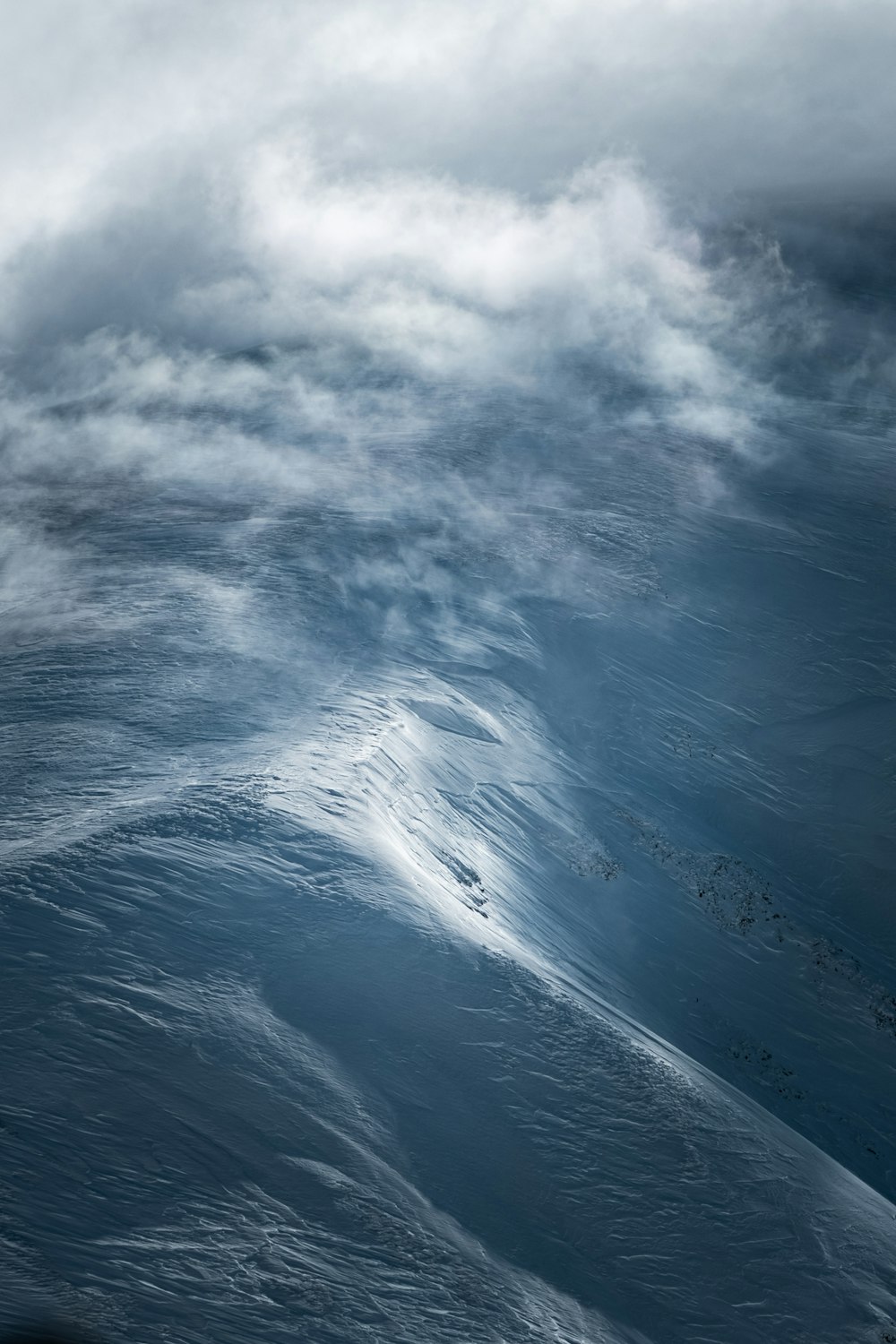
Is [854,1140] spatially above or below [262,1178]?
above

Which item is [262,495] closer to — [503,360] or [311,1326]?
[503,360]

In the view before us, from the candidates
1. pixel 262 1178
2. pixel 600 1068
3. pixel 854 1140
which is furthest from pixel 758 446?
pixel 262 1178

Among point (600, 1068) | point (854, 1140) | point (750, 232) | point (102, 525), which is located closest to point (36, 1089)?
point (600, 1068)

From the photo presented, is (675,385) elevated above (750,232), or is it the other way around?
(750,232)

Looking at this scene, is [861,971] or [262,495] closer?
[861,971]

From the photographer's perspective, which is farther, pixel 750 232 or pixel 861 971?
pixel 750 232

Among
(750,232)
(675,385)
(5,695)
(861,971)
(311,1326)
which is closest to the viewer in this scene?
(311,1326)

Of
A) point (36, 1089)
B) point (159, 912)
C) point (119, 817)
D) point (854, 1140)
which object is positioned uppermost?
point (854, 1140)

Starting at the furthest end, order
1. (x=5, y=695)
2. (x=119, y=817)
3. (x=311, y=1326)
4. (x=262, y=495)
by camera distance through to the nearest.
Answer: (x=262, y=495)
(x=5, y=695)
(x=119, y=817)
(x=311, y=1326)

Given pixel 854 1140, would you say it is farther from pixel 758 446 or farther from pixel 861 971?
pixel 758 446
